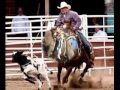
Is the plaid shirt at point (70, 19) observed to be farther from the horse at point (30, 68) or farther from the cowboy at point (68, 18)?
the horse at point (30, 68)

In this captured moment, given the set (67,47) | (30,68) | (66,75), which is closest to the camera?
(30,68)

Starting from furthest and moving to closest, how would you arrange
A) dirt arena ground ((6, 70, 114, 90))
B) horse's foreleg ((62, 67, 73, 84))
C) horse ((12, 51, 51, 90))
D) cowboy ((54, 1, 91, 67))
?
dirt arena ground ((6, 70, 114, 90)) → horse's foreleg ((62, 67, 73, 84)) → cowboy ((54, 1, 91, 67)) → horse ((12, 51, 51, 90))

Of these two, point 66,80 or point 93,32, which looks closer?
point 66,80

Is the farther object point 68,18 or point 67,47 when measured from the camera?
point 68,18

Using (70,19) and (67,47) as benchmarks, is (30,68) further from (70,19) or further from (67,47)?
(70,19)

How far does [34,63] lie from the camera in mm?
8016

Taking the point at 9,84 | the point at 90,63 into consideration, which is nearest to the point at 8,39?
the point at 9,84

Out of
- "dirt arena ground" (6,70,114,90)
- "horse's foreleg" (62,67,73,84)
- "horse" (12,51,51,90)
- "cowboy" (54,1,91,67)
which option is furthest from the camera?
"dirt arena ground" (6,70,114,90)

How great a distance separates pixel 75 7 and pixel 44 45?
5.49m

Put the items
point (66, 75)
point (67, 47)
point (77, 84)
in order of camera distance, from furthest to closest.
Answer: point (77, 84) → point (66, 75) → point (67, 47)

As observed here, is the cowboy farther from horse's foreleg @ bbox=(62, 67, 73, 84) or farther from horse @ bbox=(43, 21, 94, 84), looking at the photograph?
horse's foreleg @ bbox=(62, 67, 73, 84)

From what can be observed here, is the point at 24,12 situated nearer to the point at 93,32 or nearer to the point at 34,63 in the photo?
the point at 93,32

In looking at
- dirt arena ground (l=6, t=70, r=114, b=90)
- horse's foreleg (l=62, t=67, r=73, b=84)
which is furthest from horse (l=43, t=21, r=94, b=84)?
dirt arena ground (l=6, t=70, r=114, b=90)

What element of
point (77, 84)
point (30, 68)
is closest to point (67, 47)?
point (30, 68)
